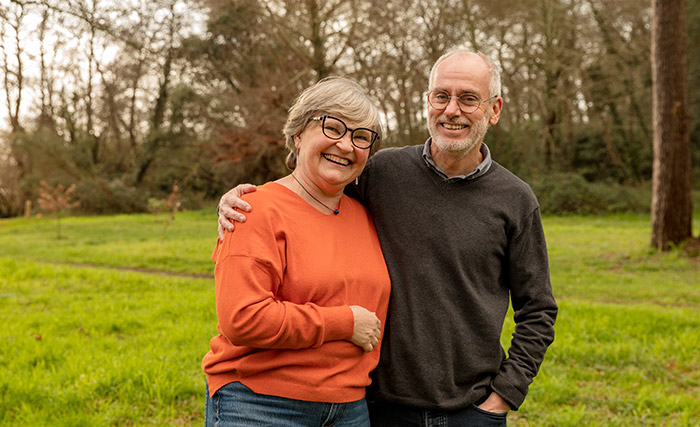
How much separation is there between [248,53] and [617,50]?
1503 centimetres

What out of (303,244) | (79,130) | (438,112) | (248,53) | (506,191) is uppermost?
(248,53)

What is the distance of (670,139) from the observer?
476 inches

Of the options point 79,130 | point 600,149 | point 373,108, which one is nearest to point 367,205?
point 373,108

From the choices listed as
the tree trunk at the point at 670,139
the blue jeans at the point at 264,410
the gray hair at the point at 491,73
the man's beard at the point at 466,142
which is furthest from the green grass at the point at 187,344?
the gray hair at the point at 491,73

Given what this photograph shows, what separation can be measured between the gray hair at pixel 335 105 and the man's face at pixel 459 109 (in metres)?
0.33

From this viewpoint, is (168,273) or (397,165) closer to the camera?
(397,165)

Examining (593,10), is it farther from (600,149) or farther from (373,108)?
(373,108)

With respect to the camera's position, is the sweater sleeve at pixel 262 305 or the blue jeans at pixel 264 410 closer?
the sweater sleeve at pixel 262 305

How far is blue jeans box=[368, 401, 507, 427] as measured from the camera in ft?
A: 7.95

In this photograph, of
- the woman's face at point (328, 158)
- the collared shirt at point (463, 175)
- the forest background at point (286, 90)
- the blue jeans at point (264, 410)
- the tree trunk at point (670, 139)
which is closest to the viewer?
the blue jeans at point (264, 410)

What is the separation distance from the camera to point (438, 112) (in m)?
2.60

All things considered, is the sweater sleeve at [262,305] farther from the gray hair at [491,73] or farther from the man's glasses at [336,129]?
the gray hair at [491,73]

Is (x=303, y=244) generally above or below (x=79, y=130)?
below

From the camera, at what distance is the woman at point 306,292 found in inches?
79.9
